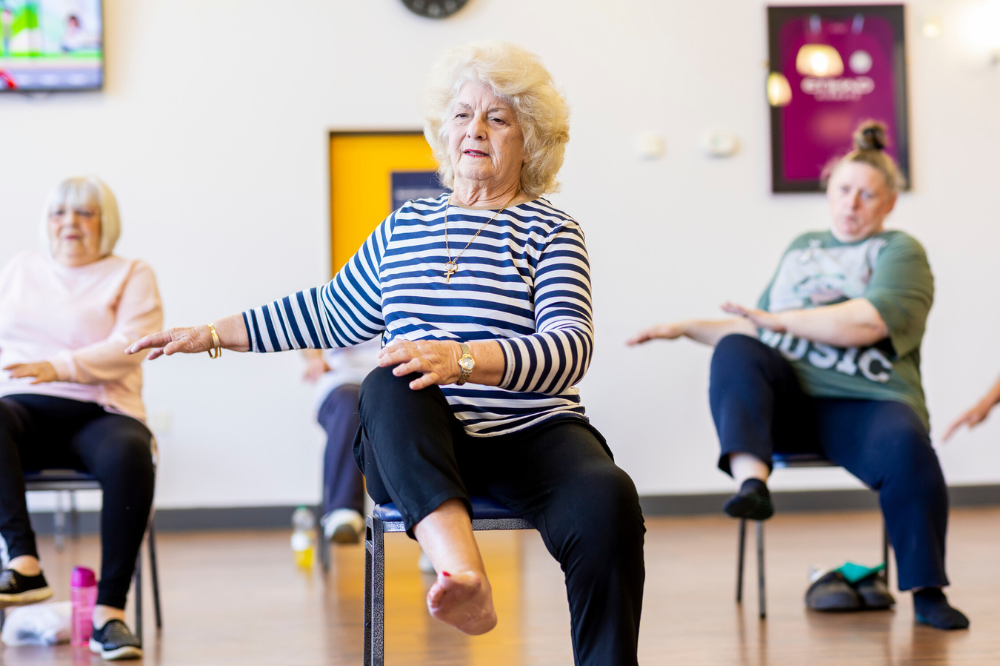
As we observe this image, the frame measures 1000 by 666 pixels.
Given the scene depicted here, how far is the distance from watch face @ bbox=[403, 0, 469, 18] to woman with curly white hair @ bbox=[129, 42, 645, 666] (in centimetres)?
267

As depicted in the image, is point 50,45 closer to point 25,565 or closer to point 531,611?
point 25,565

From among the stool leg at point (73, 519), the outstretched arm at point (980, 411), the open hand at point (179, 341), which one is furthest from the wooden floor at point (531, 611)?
the open hand at point (179, 341)

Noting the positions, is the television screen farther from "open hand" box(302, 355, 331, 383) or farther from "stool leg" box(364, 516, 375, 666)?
"stool leg" box(364, 516, 375, 666)

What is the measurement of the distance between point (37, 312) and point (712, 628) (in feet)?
6.21

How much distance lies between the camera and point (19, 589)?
6.66ft

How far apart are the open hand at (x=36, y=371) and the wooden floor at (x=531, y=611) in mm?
621

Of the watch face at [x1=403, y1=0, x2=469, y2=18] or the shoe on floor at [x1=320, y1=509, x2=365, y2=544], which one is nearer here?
the shoe on floor at [x1=320, y1=509, x2=365, y2=544]

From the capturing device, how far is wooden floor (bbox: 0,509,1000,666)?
2.05 metres

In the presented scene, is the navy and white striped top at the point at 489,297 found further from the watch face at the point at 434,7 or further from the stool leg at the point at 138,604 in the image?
the watch face at the point at 434,7

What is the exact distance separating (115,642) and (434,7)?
3093 millimetres

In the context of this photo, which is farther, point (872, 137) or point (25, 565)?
point (872, 137)

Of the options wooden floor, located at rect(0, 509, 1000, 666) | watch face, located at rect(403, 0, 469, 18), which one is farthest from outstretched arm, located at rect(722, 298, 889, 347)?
watch face, located at rect(403, 0, 469, 18)

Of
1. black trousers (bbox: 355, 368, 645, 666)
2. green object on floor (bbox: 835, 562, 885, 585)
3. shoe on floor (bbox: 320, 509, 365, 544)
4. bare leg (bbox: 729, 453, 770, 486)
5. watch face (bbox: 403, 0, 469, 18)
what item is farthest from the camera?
watch face (bbox: 403, 0, 469, 18)

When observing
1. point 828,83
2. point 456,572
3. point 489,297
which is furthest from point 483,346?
point 828,83
